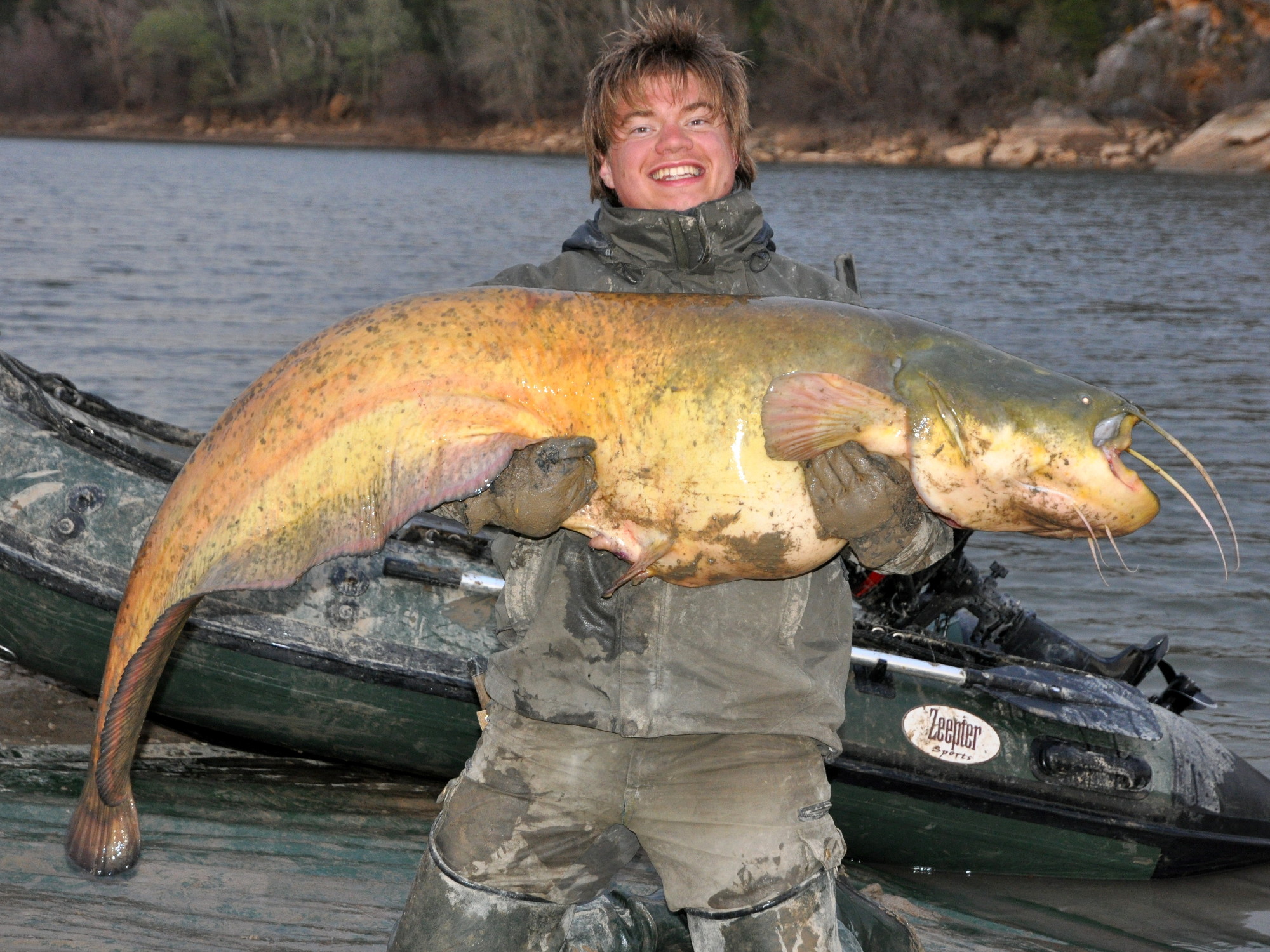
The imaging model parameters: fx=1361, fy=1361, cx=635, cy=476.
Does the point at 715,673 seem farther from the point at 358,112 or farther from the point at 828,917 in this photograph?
the point at 358,112

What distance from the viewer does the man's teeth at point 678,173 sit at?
2695mm

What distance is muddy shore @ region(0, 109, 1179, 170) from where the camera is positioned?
1639 inches

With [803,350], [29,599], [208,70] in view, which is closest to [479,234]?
[29,599]

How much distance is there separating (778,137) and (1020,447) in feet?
157

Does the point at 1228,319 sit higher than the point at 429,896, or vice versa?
the point at 429,896

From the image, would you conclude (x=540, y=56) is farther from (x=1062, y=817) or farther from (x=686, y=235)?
(x=686, y=235)

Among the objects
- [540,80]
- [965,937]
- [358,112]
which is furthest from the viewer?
[358,112]

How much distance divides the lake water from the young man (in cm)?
163

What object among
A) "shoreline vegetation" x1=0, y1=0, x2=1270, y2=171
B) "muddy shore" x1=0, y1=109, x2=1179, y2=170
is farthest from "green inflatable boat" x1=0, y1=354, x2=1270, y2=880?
"muddy shore" x1=0, y1=109, x2=1179, y2=170

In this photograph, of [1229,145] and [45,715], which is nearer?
[45,715]

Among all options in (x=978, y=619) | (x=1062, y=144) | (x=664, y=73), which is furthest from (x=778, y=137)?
(x=664, y=73)

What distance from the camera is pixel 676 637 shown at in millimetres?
2467

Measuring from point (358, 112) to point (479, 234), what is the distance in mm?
42039

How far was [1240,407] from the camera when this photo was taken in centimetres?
1196
